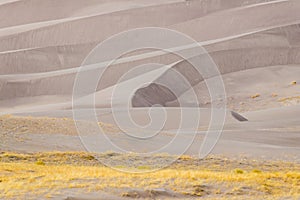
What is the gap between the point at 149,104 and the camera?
1485 inches

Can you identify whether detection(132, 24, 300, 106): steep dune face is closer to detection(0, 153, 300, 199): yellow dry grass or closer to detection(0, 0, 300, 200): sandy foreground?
detection(0, 0, 300, 200): sandy foreground

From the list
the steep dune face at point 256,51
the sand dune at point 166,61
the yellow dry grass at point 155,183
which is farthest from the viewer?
the steep dune face at point 256,51

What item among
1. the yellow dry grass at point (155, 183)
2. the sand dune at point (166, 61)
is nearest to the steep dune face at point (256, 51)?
the sand dune at point (166, 61)

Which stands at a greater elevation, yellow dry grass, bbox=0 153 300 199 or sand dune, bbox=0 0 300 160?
sand dune, bbox=0 0 300 160

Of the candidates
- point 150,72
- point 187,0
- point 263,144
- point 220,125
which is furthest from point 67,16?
point 263,144

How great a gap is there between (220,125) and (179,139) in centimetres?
596

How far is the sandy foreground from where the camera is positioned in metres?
13.3

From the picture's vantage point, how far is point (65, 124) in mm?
24797

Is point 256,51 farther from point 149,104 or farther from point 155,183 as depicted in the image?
point 155,183

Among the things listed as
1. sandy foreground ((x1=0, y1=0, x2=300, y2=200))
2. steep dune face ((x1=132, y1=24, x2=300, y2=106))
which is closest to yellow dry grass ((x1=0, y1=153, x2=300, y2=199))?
sandy foreground ((x1=0, y1=0, x2=300, y2=200))

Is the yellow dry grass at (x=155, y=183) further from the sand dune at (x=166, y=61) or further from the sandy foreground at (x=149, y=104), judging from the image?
the sand dune at (x=166, y=61)

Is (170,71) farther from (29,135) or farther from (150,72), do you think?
(29,135)

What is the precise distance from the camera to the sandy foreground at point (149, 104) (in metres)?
13.3

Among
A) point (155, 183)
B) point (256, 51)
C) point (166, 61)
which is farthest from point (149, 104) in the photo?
point (155, 183)
